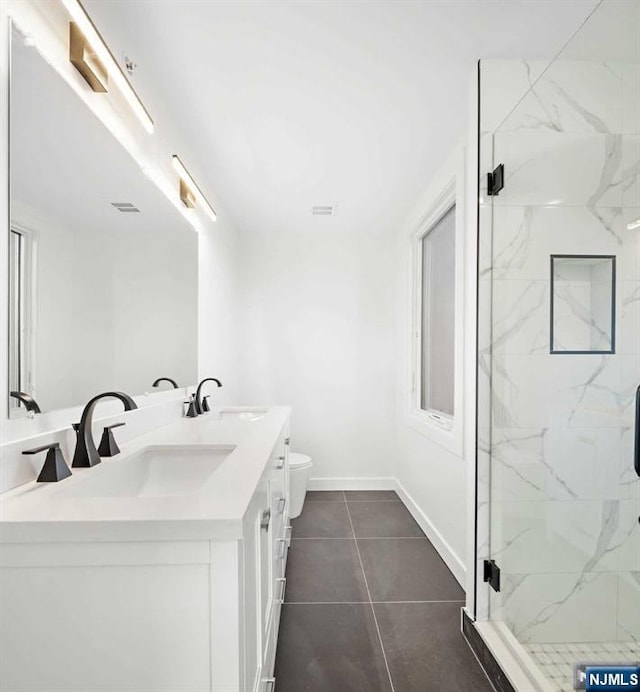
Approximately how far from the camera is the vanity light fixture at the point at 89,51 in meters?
1.29

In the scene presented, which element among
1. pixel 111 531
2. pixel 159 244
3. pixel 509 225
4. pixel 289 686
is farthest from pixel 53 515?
pixel 509 225

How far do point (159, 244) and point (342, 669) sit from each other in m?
1.94

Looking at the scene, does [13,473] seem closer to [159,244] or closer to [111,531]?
[111,531]

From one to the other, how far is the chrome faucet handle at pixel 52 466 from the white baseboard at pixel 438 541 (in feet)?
6.71

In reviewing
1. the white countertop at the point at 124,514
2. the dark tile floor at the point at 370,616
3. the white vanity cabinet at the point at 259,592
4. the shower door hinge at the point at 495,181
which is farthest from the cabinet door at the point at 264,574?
the shower door hinge at the point at 495,181

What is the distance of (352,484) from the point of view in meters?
4.14

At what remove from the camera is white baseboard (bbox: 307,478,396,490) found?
412 centimetres

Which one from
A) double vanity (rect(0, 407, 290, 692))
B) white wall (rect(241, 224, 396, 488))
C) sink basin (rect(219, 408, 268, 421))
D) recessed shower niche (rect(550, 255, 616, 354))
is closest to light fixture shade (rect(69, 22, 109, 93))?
double vanity (rect(0, 407, 290, 692))

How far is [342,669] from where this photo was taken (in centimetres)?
175

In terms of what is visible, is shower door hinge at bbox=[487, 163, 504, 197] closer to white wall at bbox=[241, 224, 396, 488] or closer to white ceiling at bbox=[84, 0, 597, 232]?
white ceiling at bbox=[84, 0, 597, 232]

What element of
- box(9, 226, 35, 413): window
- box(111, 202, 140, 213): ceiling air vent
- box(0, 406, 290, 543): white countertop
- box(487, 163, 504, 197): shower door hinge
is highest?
box(487, 163, 504, 197): shower door hinge

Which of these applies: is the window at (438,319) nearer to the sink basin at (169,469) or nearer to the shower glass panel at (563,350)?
the shower glass panel at (563,350)

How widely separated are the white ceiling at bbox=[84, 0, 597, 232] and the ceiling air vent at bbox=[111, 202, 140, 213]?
0.54m

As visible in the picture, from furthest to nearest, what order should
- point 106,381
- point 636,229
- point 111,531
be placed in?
1. point 106,381
2. point 636,229
3. point 111,531
